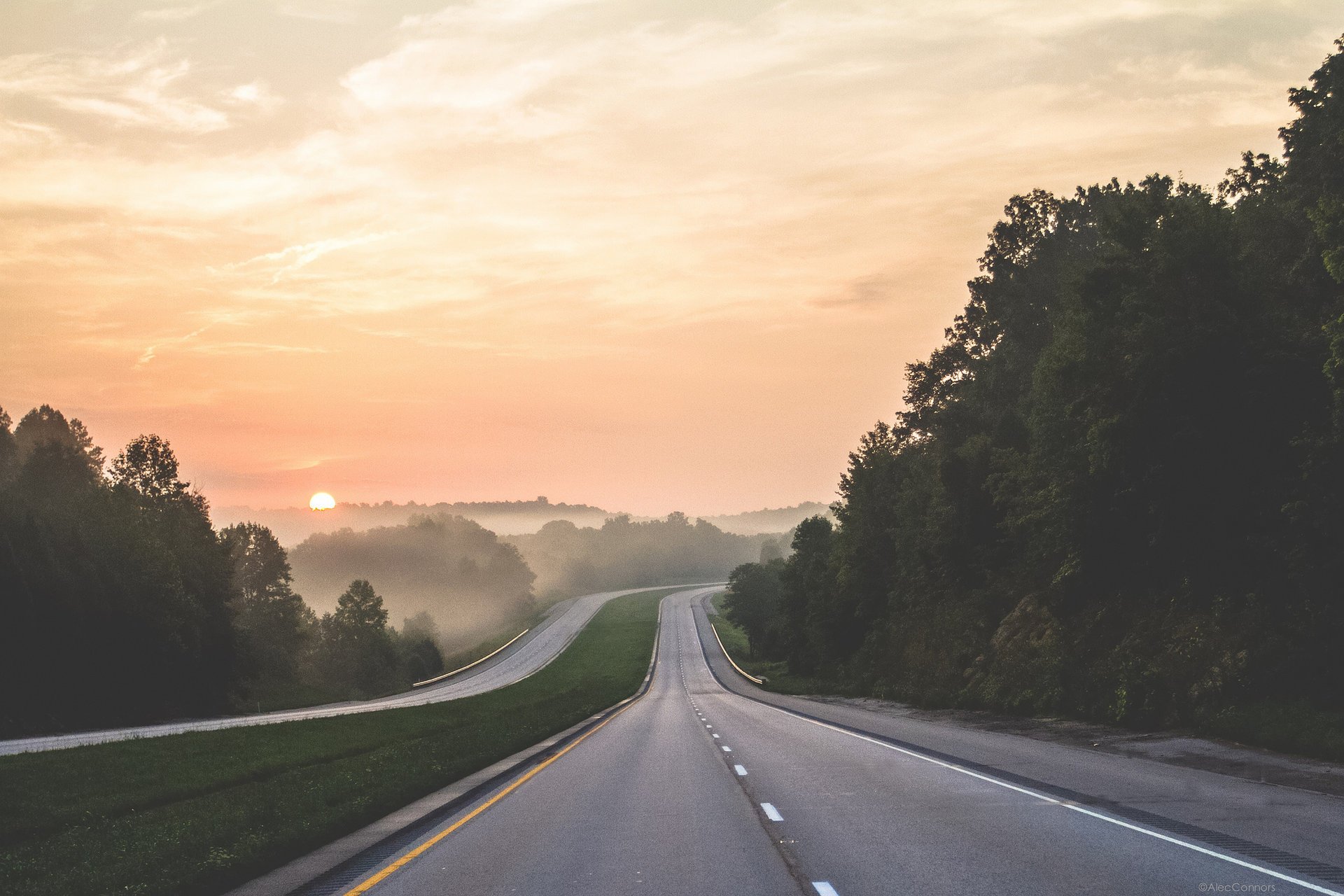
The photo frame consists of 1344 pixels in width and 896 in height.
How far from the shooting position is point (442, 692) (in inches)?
3346

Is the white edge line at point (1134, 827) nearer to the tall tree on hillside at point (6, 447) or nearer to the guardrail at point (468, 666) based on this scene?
the guardrail at point (468, 666)

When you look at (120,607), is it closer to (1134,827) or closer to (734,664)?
(734,664)

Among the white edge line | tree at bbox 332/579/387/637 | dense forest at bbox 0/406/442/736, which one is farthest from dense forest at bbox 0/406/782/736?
the white edge line

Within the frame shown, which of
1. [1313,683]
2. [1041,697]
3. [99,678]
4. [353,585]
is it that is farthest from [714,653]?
[1313,683]

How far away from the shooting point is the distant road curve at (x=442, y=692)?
37969mm

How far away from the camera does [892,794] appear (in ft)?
48.9

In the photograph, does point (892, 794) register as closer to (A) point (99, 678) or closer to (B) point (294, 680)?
(A) point (99, 678)

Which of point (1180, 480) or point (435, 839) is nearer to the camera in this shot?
point (435, 839)

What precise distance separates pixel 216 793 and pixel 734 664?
91860 millimetres

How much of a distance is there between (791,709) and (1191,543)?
67.4 feet

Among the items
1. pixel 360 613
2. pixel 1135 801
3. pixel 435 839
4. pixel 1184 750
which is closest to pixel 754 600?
pixel 360 613

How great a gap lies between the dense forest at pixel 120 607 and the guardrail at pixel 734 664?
36732mm

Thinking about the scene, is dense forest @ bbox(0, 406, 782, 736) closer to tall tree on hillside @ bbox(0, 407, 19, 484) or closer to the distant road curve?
tall tree on hillside @ bbox(0, 407, 19, 484)

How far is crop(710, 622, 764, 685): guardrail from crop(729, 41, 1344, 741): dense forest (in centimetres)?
2868
